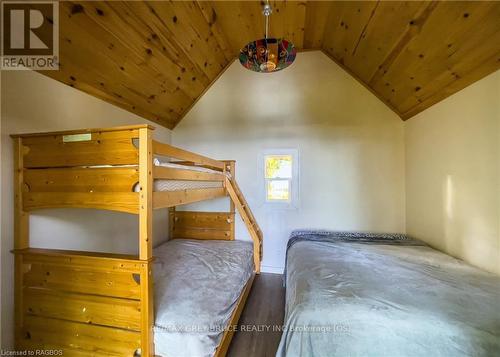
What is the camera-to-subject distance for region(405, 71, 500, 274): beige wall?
1694 mm

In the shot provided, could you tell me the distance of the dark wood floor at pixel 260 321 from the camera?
5.59 ft

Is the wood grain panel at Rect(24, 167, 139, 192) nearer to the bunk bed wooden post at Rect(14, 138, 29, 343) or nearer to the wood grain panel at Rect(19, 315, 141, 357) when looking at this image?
the bunk bed wooden post at Rect(14, 138, 29, 343)

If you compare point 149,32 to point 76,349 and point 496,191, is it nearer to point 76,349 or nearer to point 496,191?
point 76,349

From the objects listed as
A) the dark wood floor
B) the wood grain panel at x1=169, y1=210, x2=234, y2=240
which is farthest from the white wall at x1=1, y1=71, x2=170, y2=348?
the dark wood floor

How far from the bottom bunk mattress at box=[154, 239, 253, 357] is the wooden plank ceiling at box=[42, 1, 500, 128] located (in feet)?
6.10

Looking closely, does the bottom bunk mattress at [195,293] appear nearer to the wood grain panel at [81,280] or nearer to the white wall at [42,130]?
the wood grain panel at [81,280]

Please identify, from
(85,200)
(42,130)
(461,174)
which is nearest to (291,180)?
(461,174)

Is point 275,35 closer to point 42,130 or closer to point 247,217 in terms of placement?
point 247,217

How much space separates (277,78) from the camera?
10.3 ft

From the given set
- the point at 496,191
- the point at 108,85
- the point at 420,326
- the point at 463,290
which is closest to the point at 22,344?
the point at 108,85

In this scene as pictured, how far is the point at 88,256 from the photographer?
1.29 metres

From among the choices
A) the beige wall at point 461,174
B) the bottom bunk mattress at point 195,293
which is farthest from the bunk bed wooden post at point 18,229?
the beige wall at point 461,174

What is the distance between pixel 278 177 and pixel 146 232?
2.22m

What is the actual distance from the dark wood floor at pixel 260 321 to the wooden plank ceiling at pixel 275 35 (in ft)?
8.57
